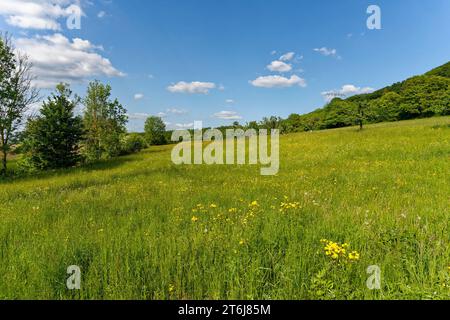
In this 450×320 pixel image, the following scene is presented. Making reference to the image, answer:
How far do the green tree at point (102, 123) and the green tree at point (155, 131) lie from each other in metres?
52.7

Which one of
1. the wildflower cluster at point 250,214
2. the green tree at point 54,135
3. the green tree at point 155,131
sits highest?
the green tree at point 155,131

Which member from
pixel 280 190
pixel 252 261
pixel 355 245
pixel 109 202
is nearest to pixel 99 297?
pixel 252 261

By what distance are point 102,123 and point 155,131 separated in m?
57.5

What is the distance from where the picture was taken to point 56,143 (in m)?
26.0

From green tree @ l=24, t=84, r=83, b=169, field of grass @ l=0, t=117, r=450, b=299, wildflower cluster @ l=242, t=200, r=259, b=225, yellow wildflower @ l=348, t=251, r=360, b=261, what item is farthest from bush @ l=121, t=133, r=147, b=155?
yellow wildflower @ l=348, t=251, r=360, b=261

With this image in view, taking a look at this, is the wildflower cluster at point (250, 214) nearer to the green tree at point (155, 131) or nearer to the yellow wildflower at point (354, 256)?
the yellow wildflower at point (354, 256)

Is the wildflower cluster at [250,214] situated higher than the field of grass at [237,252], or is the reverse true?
the wildflower cluster at [250,214]

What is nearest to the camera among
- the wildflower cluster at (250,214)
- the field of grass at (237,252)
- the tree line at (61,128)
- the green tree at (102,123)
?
the field of grass at (237,252)

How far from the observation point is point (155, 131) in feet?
321

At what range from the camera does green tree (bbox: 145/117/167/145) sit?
96200mm

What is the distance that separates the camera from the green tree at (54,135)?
25281 millimetres

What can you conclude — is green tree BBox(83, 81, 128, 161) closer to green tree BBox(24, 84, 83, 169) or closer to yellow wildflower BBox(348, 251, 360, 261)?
green tree BBox(24, 84, 83, 169)

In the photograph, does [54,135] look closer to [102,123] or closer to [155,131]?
[102,123]

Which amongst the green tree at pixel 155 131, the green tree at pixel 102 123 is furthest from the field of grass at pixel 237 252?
the green tree at pixel 155 131
